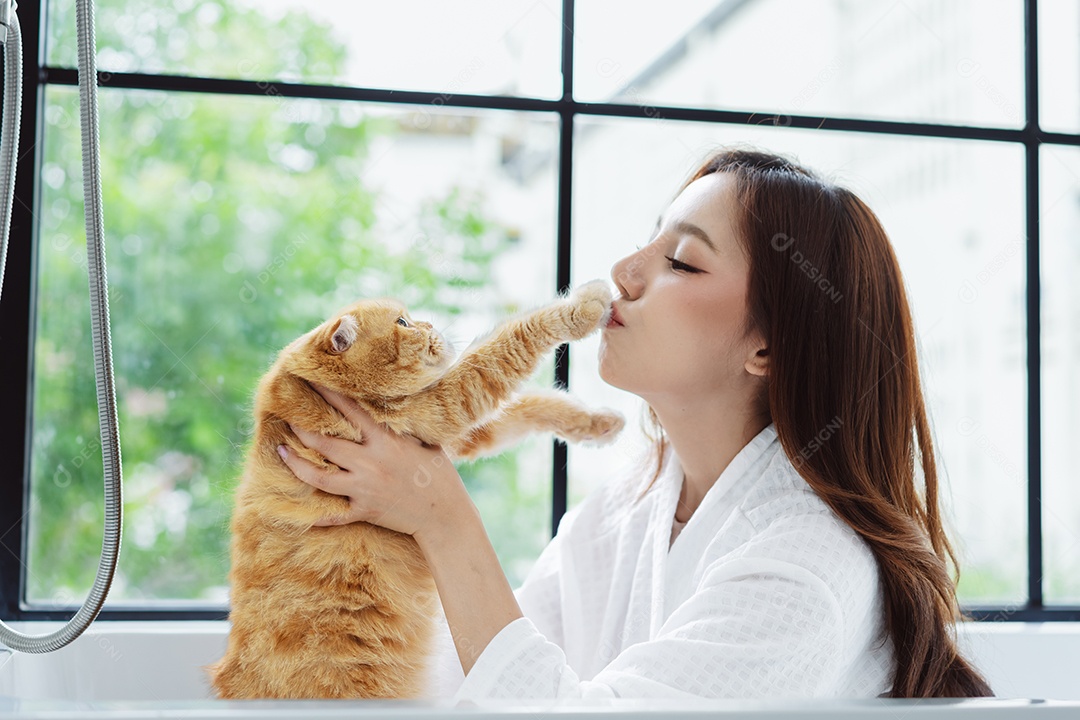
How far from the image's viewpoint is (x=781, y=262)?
4.29 feet

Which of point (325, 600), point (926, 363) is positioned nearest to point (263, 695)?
point (325, 600)

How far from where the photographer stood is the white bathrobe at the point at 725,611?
1.02 m

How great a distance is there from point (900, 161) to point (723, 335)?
1.62 m

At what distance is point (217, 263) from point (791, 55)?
2115 mm

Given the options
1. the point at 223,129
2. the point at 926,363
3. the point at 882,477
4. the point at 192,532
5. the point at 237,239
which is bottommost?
the point at 192,532

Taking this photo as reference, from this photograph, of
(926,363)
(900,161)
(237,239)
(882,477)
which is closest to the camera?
(882,477)

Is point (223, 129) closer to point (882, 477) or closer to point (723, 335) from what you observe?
point (723, 335)

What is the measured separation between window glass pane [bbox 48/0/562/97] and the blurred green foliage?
13 millimetres

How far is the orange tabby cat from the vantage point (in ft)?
3.89

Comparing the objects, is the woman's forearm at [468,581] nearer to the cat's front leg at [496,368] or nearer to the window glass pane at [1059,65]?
the cat's front leg at [496,368]

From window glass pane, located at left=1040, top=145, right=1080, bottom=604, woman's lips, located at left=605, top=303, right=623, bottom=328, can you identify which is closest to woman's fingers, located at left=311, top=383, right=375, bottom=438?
woman's lips, located at left=605, top=303, right=623, bottom=328

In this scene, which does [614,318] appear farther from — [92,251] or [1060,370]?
[1060,370]

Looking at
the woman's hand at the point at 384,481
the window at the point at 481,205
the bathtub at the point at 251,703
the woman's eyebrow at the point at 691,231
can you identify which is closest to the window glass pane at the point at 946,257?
the window at the point at 481,205

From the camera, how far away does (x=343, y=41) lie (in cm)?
258
